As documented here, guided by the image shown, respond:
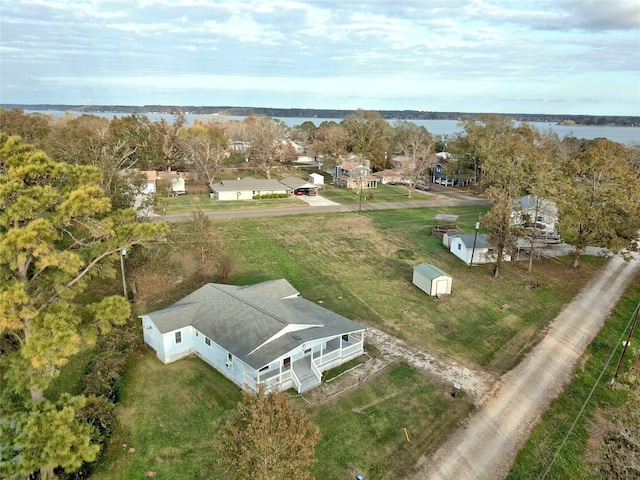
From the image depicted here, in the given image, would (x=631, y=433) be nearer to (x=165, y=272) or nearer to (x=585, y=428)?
(x=585, y=428)

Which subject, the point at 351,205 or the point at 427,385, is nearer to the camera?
the point at 427,385

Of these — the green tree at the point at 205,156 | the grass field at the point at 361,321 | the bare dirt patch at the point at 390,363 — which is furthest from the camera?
the green tree at the point at 205,156

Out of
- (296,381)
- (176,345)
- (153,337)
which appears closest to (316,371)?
(296,381)

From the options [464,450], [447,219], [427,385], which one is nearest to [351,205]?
[447,219]

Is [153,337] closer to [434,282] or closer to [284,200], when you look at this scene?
[434,282]

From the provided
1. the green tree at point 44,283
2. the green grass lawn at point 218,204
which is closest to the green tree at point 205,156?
the green grass lawn at point 218,204

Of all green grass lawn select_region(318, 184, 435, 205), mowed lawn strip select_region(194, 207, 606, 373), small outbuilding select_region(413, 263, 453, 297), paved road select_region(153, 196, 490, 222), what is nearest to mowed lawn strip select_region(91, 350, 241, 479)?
mowed lawn strip select_region(194, 207, 606, 373)

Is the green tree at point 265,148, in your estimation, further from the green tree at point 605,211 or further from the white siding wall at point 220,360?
the white siding wall at point 220,360
